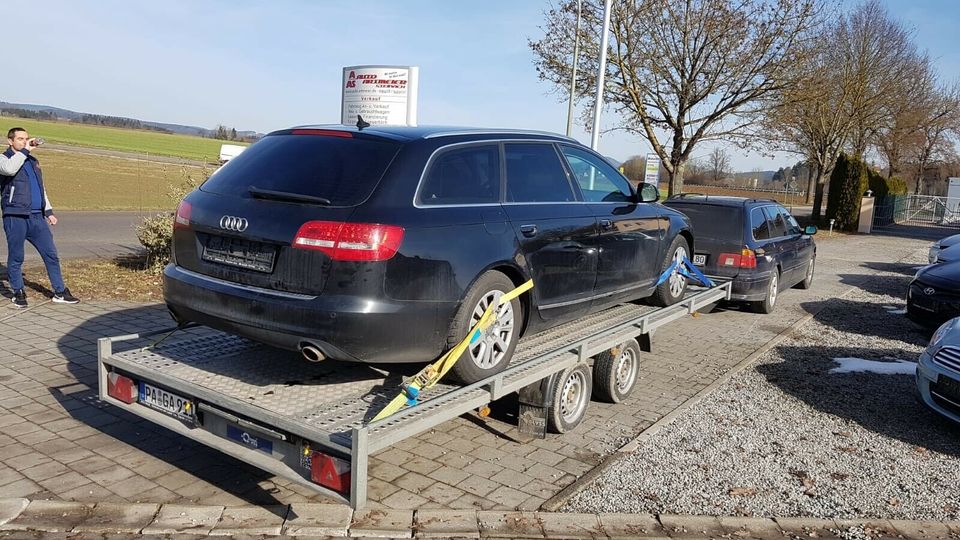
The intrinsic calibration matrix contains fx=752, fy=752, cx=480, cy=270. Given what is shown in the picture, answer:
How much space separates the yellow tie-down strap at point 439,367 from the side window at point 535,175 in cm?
69

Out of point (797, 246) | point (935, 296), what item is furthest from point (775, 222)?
point (935, 296)

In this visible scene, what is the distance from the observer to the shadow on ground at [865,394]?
602 cm

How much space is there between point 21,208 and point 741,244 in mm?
8629

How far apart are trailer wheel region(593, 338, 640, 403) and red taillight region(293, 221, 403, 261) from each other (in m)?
2.66

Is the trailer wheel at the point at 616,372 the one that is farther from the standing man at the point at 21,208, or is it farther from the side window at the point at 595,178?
the standing man at the point at 21,208

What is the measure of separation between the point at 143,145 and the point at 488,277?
233 ft

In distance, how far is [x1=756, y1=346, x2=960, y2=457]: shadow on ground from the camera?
19.7 feet

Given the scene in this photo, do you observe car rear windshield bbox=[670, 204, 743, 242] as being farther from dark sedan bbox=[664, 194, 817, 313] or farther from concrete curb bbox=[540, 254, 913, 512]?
concrete curb bbox=[540, 254, 913, 512]

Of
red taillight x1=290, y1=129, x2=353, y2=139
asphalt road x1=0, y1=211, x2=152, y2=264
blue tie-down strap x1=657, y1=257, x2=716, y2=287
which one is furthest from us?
asphalt road x1=0, y1=211, x2=152, y2=264

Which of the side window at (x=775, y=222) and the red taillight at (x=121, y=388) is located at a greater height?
the side window at (x=775, y=222)

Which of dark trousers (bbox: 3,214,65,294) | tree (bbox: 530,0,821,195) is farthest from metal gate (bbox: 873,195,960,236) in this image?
dark trousers (bbox: 3,214,65,294)

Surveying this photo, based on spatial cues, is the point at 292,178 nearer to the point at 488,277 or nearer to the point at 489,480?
the point at 488,277

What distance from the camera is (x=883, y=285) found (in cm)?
1524

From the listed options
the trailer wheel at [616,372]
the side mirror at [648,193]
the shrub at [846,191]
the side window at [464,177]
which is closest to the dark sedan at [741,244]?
the side mirror at [648,193]
